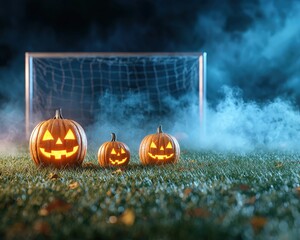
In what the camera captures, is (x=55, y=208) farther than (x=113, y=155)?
No

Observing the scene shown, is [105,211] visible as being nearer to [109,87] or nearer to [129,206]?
[129,206]

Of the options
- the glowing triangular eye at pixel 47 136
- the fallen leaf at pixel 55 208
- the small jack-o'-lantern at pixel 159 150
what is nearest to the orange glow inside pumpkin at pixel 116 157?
the small jack-o'-lantern at pixel 159 150

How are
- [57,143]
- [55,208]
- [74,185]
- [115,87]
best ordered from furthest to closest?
1. [115,87]
2. [57,143]
3. [74,185]
4. [55,208]

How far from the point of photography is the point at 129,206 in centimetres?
204

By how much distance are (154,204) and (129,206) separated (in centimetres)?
11

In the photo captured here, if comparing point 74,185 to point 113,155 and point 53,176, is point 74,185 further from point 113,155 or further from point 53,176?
point 113,155

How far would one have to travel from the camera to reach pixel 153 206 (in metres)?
2.03

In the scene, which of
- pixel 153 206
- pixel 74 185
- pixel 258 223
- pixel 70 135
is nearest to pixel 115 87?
pixel 70 135

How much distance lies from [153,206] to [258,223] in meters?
0.56

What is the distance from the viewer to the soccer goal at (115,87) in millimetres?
8180

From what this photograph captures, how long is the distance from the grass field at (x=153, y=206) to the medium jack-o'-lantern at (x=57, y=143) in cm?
73

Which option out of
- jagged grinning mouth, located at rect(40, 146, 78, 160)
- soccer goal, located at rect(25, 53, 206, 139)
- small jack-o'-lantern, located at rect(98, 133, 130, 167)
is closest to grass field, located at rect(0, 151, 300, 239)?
jagged grinning mouth, located at rect(40, 146, 78, 160)

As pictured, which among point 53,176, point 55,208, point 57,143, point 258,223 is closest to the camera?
point 258,223

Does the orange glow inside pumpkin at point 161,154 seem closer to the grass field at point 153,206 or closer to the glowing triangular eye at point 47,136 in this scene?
the glowing triangular eye at point 47,136
